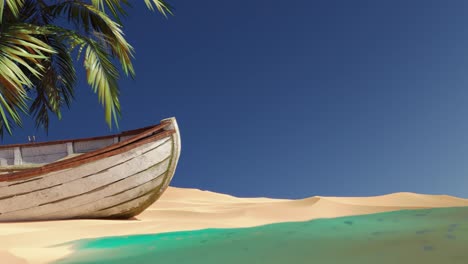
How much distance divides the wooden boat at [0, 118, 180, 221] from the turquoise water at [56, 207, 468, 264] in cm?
164

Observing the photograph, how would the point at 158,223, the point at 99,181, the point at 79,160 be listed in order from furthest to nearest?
the point at 99,181
the point at 79,160
the point at 158,223

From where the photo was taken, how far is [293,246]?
3.42 meters

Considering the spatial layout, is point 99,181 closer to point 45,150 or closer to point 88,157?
point 88,157

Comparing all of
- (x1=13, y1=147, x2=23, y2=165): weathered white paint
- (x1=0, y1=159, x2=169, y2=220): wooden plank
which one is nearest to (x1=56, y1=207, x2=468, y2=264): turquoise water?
(x1=0, y1=159, x2=169, y2=220): wooden plank

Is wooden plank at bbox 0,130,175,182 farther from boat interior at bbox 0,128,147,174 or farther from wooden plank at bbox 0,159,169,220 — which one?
boat interior at bbox 0,128,147,174

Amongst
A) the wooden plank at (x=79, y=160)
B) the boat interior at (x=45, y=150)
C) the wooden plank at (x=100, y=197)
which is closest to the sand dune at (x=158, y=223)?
the wooden plank at (x=100, y=197)

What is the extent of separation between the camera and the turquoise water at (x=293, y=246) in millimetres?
2842

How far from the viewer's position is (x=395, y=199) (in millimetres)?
9422

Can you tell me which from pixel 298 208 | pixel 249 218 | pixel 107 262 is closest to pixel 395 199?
pixel 298 208

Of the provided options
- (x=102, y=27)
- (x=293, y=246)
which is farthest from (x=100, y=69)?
(x=293, y=246)

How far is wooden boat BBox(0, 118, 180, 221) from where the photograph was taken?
18.9 feet

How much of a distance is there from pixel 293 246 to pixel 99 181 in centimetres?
333

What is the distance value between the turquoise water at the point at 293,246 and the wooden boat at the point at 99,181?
164 cm

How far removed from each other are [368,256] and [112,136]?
5454 mm
